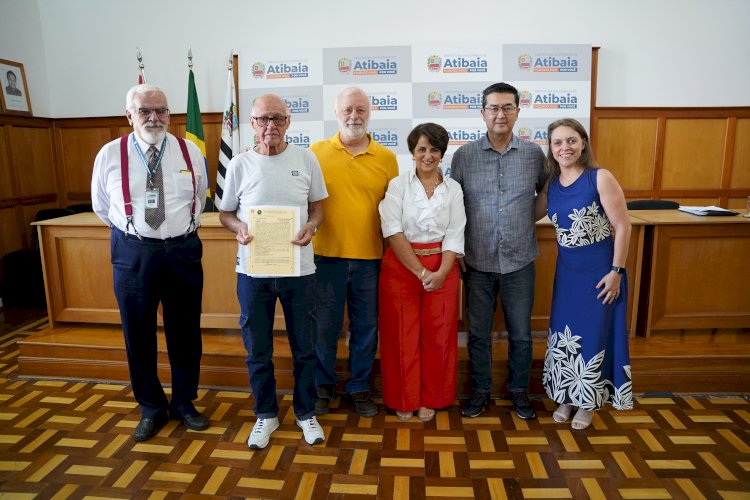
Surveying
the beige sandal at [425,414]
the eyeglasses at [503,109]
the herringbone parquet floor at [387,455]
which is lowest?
the herringbone parquet floor at [387,455]

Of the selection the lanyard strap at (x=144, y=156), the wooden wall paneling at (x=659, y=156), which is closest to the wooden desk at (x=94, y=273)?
the lanyard strap at (x=144, y=156)

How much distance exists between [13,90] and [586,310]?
18.6 ft

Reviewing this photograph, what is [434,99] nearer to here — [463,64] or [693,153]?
[463,64]

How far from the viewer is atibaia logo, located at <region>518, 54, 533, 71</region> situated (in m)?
4.81

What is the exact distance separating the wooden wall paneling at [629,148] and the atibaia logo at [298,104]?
3016 millimetres

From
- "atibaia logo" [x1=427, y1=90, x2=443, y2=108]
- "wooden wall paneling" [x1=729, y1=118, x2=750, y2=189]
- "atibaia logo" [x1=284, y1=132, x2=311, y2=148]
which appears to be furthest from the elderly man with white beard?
"wooden wall paneling" [x1=729, y1=118, x2=750, y2=189]

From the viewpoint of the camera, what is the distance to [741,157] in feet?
16.9

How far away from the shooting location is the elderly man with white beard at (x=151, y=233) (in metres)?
2.08

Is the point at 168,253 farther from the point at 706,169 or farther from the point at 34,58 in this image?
the point at 706,169

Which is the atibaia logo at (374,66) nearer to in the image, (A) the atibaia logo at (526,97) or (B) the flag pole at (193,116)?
(A) the atibaia logo at (526,97)

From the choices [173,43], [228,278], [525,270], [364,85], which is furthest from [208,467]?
[173,43]

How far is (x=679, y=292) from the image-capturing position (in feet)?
9.34

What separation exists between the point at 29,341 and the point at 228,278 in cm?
126

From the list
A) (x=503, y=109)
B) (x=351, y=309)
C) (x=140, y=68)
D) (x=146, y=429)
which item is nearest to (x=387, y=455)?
(x=351, y=309)
